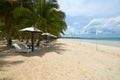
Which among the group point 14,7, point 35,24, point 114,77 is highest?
point 14,7

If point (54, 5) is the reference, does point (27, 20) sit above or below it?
below

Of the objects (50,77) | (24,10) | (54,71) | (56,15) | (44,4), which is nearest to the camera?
(50,77)

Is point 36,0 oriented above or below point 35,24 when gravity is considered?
above

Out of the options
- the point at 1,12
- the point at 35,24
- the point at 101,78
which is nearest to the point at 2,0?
the point at 1,12

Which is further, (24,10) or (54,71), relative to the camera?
(24,10)

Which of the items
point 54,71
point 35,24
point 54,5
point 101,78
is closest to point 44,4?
point 54,5

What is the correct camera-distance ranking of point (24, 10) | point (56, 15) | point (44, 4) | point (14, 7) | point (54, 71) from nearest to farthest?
point (54, 71) < point (24, 10) < point (14, 7) < point (44, 4) < point (56, 15)

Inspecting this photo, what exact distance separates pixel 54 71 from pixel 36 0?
11.9 m

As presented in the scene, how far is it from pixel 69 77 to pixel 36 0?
12913 mm

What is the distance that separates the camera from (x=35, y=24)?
62.5 ft

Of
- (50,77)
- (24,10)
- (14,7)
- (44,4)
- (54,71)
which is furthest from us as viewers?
(44,4)

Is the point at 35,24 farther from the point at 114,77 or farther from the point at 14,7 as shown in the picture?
the point at 114,77

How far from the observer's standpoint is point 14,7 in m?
18.0

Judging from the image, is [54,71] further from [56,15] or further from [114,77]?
[56,15]
